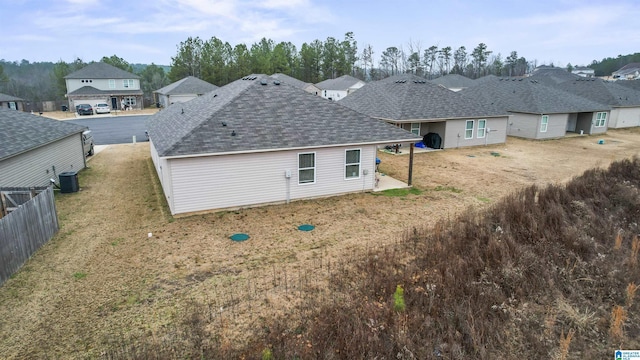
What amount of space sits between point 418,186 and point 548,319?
34.9ft

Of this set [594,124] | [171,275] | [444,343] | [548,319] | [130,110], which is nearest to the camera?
[444,343]

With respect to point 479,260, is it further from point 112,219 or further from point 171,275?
point 112,219

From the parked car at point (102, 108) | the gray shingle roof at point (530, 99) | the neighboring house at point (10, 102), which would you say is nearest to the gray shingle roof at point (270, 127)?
the gray shingle roof at point (530, 99)

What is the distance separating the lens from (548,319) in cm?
814

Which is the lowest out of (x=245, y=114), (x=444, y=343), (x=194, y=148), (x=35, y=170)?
(x=444, y=343)

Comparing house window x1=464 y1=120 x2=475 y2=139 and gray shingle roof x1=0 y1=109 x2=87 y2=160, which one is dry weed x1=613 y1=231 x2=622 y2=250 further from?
gray shingle roof x1=0 y1=109 x2=87 y2=160

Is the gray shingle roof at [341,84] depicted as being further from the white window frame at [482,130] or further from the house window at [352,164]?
the house window at [352,164]

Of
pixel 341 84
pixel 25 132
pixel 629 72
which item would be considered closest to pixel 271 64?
pixel 341 84

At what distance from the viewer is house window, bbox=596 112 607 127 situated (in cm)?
3650

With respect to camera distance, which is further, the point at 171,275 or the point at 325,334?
the point at 171,275

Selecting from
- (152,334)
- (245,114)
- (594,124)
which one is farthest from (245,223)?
(594,124)

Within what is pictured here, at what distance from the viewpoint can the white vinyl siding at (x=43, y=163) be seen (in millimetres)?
14164

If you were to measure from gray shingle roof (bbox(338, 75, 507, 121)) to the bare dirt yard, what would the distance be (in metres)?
8.65

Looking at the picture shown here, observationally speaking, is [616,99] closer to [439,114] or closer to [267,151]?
[439,114]
